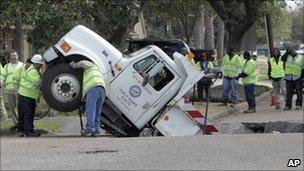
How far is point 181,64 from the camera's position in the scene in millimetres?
11438

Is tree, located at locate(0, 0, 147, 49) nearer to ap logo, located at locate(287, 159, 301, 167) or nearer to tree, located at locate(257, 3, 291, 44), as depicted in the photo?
ap logo, located at locate(287, 159, 301, 167)

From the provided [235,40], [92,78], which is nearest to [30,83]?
[92,78]

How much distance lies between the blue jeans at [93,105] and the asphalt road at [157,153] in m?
0.92

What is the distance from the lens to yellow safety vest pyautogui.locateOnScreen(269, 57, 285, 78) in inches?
720

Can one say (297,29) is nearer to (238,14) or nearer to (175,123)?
(238,14)

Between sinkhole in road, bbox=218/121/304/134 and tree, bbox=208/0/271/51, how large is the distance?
12583 millimetres

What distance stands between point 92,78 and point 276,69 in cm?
909

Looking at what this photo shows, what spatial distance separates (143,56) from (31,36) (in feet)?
41.5

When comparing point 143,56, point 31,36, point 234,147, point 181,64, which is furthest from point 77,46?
point 31,36

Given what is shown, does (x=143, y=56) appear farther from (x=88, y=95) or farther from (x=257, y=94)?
(x=257, y=94)

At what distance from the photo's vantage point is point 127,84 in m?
11.2

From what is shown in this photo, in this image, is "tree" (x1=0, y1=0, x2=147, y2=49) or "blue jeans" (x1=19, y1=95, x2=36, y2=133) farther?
"tree" (x1=0, y1=0, x2=147, y2=49)

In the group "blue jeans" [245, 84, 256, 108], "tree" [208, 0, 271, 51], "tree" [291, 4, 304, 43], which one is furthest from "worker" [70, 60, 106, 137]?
"tree" [291, 4, 304, 43]

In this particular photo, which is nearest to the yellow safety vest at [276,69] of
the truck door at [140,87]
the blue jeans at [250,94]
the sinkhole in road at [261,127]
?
the blue jeans at [250,94]
